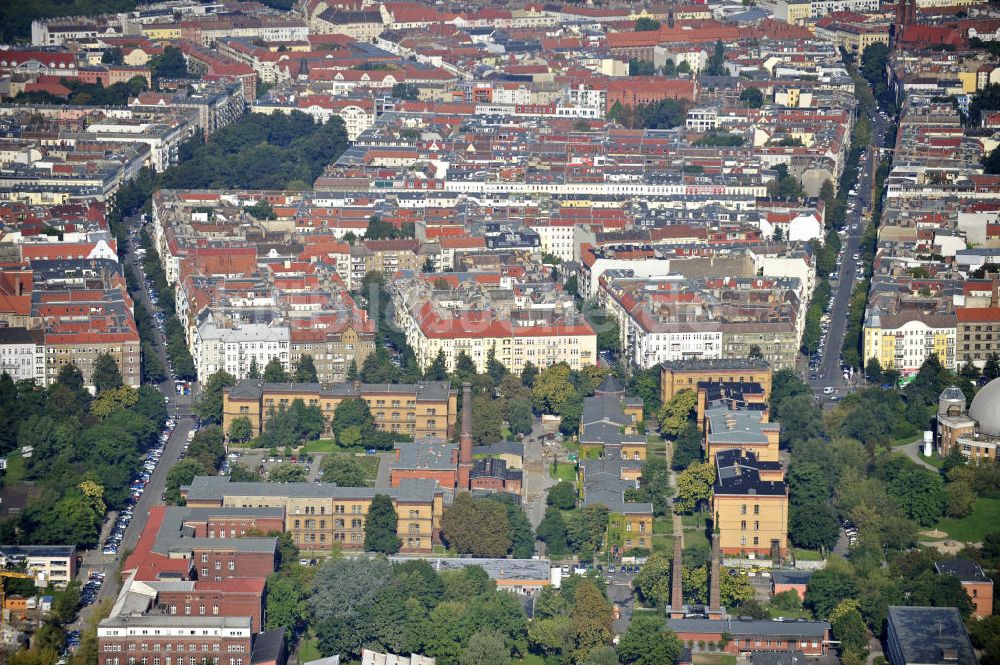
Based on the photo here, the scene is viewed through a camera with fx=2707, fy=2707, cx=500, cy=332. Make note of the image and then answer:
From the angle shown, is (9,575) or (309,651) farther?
(9,575)

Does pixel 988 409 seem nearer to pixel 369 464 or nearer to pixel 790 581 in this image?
pixel 790 581

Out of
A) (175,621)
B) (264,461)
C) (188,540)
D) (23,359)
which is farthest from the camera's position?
(23,359)

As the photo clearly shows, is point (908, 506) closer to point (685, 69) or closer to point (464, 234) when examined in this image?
point (464, 234)

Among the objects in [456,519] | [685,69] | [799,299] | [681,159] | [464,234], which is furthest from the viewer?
[685,69]

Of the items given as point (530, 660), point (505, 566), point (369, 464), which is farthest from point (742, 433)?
point (530, 660)

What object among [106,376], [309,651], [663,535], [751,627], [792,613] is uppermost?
[106,376]

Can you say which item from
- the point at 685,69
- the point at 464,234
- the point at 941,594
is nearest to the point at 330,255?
the point at 464,234

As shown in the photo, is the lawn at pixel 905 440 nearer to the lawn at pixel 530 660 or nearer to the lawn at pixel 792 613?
the lawn at pixel 792 613
